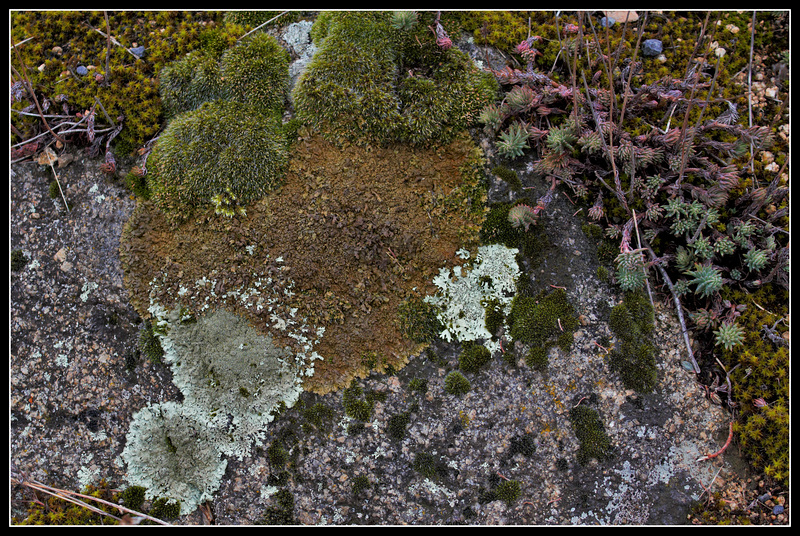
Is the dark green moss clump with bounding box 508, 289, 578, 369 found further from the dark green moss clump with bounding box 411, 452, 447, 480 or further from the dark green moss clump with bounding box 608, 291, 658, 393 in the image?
the dark green moss clump with bounding box 411, 452, 447, 480

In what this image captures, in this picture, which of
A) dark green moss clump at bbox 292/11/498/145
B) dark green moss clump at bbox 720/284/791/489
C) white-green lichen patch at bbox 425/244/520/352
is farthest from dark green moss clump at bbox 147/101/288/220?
dark green moss clump at bbox 720/284/791/489

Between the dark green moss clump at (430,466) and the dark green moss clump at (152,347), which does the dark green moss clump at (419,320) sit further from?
the dark green moss clump at (152,347)

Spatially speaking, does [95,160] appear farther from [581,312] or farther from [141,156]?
[581,312]

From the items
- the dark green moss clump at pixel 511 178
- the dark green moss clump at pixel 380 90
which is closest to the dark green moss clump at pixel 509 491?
the dark green moss clump at pixel 511 178

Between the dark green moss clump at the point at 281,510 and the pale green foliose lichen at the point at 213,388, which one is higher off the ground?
the pale green foliose lichen at the point at 213,388

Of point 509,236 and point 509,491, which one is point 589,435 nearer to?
point 509,491

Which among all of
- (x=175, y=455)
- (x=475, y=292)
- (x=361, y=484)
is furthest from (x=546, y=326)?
(x=175, y=455)
